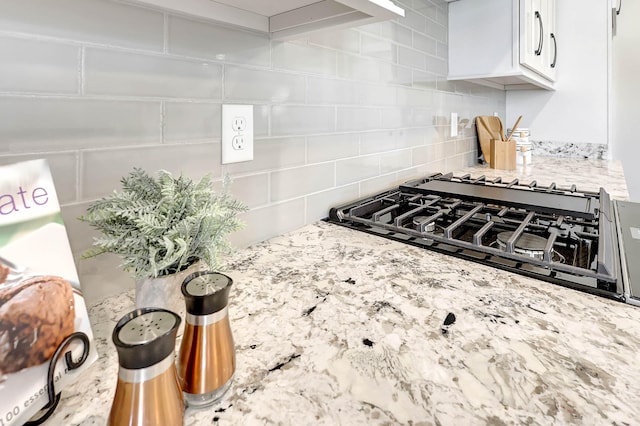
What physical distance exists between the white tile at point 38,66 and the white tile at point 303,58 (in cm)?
46

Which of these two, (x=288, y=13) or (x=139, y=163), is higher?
(x=288, y=13)

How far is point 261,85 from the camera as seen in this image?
2.84 ft

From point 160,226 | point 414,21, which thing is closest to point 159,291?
point 160,226

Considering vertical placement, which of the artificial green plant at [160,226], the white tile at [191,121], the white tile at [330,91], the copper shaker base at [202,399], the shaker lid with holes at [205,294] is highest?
the white tile at [330,91]

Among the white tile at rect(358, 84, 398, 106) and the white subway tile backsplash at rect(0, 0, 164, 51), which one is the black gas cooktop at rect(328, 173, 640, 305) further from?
the white subway tile backsplash at rect(0, 0, 164, 51)

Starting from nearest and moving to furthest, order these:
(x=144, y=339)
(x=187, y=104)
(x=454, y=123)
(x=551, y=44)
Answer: (x=144, y=339) → (x=187, y=104) → (x=454, y=123) → (x=551, y=44)

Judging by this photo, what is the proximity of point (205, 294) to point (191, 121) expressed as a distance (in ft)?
1.58

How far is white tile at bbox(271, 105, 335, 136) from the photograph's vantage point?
920 mm

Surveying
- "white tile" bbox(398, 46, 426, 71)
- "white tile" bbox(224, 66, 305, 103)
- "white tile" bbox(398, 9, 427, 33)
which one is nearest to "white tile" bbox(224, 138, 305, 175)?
"white tile" bbox(224, 66, 305, 103)

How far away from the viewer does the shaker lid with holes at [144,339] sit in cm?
28

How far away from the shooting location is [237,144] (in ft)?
2.70

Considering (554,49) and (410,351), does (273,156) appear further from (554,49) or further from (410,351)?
(554,49)

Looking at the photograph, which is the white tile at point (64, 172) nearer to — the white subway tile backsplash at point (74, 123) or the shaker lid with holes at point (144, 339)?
the white subway tile backsplash at point (74, 123)

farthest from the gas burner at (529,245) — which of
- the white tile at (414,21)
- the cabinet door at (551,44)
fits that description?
the cabinet door at (551,44)
